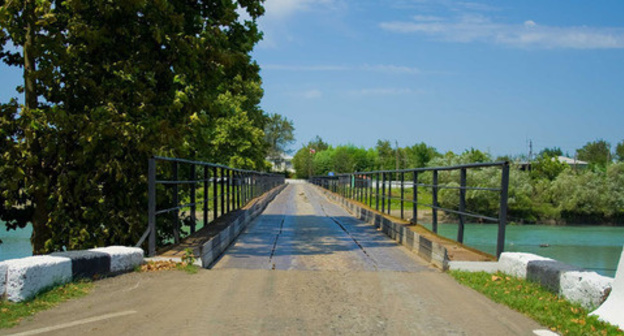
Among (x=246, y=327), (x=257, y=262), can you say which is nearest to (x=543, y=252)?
(x=257, y=262)

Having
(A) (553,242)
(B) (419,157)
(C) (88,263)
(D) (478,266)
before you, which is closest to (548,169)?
(B) (419,157)

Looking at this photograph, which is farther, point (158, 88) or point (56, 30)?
point (158, 88)

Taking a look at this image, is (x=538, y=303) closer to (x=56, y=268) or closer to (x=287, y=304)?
(x=287, y=304)

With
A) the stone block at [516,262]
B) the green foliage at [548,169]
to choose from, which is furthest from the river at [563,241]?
the stone block at [516,262]

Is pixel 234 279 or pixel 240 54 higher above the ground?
pixel 240 54

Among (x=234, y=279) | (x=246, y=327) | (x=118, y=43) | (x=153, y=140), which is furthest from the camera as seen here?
(x=118, y=43)

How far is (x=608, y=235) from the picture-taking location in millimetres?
58469

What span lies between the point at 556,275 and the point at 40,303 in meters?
5.05

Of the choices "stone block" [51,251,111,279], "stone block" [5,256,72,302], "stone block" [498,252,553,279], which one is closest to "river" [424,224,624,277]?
"stone block" [498,252,553,279]

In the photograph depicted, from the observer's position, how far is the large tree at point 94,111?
9.84 metres

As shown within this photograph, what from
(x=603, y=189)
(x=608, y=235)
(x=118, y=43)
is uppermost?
(x=118, y=43)

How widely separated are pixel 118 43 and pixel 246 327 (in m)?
8.64

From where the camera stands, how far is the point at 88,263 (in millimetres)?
5914

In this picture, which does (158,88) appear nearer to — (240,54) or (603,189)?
(240,54)
